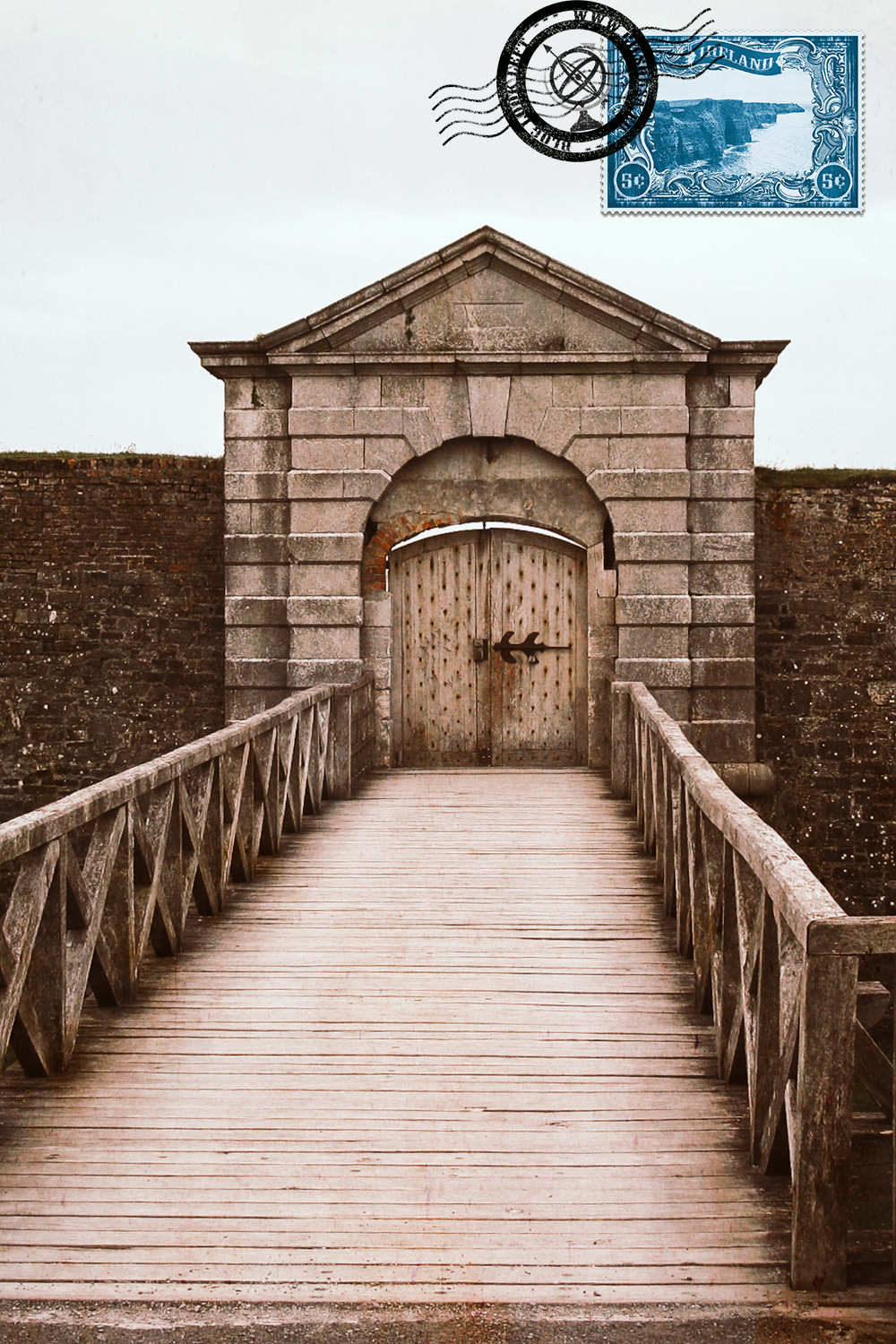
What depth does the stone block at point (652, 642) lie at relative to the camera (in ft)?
32.0

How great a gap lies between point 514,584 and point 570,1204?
726 cm

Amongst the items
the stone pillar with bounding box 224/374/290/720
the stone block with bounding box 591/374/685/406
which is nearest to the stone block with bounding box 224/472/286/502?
the stone pillar with bounding box 224/374/290/720

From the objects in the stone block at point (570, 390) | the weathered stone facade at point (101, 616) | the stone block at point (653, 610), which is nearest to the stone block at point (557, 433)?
the stone block at point (570, 390)

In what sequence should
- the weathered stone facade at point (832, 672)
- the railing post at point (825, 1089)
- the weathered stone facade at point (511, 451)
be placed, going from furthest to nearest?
the weathered stone facade at point (832, 672) < the weathered stone facade at point (511, 451) < the railing post at point (825, 1089)

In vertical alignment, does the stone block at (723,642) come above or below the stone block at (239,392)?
below

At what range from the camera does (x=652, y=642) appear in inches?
384

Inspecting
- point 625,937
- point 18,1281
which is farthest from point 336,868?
point 18,1281

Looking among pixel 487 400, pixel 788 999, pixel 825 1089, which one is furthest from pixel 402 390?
pixel 825 1089

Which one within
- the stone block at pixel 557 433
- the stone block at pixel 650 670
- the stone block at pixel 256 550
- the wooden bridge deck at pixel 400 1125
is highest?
the stone block at pixel 557 433

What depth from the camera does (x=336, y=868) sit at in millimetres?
6676

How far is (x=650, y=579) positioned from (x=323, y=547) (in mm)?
2462

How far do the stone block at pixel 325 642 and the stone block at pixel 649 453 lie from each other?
7.64 feet

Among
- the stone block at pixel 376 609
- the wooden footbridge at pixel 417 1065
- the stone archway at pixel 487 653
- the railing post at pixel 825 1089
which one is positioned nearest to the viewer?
the railing post at pixel 825 1089

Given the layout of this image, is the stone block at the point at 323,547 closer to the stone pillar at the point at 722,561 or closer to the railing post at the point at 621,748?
the railing post at the point at 621,748
